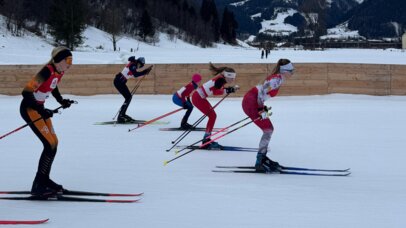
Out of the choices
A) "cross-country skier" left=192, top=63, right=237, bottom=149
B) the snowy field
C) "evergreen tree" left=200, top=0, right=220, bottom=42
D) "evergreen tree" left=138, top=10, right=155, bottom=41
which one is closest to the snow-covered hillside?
"evergreen tree" left=138, top=10, right=155, bottom=41

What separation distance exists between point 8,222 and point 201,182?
2.12 m

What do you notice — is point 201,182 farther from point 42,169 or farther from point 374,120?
point 374,120

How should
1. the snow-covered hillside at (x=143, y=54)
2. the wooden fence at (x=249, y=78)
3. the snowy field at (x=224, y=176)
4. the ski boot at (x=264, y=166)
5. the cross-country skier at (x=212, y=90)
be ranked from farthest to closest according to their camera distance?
1. the snow-covered hillside at (x=143, y=54)
2. the wooden fence at (x=249, y=78)
3. the cross-country skier at (x=212, y=90)
4. the ski boot at (x=264, y=166)
5. the snowy field at (x=224, y=176)

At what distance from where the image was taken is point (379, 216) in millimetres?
4113

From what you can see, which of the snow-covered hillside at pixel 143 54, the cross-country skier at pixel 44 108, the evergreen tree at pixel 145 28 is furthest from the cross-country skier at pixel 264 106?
the evergreen tree at pixel 145 28

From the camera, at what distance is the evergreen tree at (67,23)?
3791 centimetres

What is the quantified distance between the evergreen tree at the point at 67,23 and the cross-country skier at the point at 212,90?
104 feet

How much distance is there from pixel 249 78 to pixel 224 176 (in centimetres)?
865

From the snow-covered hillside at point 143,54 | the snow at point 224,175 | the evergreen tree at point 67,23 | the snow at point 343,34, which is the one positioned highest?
the snow at point 343,34

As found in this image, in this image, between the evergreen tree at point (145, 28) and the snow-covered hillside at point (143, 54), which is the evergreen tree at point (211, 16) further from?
the snow-covered hillside at point (143, 54)

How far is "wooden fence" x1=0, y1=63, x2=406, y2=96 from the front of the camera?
1323cm

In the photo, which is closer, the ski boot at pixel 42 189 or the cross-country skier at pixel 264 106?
the ski boot at pixel 42 189

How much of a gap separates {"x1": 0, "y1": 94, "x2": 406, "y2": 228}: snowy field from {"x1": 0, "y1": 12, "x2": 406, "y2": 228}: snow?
0.4 inches

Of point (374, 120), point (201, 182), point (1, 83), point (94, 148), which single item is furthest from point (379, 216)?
point (1, 83)
